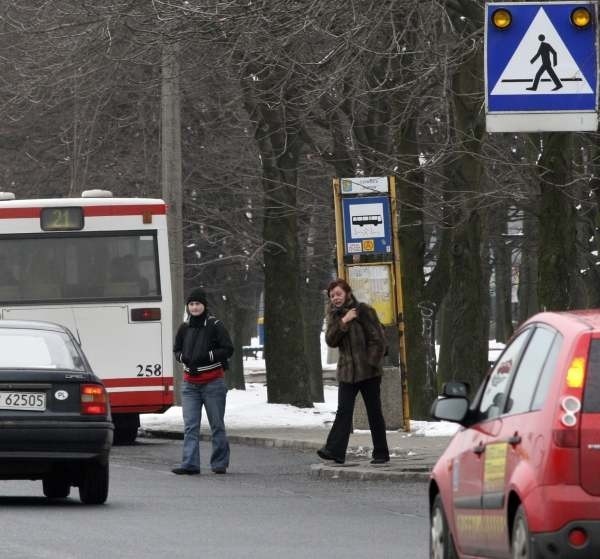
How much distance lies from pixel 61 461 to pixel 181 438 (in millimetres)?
11416

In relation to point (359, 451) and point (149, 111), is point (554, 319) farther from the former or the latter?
point (149, 111)

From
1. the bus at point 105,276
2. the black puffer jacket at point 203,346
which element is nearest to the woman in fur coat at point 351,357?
the black puffer jacket at point 203,346

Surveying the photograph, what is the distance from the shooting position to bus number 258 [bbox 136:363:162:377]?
2397 centimetres

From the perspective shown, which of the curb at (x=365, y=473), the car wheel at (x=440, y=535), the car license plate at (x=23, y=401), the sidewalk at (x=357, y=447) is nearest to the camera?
the car wheel at (x=440, y=535)

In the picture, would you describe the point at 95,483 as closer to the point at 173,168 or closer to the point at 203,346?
the point at 203,346

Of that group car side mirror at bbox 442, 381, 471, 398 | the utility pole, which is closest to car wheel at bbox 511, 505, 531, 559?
car side mirror at bbox 442, 381, 471, 398

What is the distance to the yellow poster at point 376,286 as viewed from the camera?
23.0 meters

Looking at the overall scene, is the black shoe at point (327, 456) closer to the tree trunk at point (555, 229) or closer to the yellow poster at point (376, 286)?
the tree trunk at point (555, 229)

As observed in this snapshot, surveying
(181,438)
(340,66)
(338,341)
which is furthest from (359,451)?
(181,438)

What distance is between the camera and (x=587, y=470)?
7.73m

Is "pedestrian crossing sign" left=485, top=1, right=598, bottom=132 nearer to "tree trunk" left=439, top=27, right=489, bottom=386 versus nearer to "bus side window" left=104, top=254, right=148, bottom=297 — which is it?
"bus side window" left=104, top=254, right=148, bottom=297

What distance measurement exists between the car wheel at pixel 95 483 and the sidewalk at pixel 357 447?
3342 millimetres

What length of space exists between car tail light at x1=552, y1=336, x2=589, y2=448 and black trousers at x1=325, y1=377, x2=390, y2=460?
1058 centimetres

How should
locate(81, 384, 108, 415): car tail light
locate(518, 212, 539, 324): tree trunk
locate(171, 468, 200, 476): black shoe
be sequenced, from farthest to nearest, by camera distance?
locate(518, 212, 539, 324): tree trunk
locate(171, 468, 200, 476): black shoe
locate(81, 384, 108, 415): car tail light
